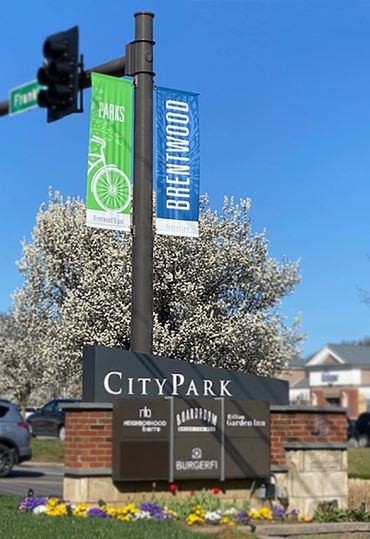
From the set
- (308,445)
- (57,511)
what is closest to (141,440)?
(57,511)

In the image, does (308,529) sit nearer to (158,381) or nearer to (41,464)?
(158,381)

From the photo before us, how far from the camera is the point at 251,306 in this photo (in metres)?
35.7

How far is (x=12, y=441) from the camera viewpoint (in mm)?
23719

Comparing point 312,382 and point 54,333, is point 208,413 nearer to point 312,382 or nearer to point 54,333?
point 54,333

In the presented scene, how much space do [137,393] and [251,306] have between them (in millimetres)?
22362

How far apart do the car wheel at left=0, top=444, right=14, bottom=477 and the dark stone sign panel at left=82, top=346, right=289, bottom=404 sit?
11.0 meters

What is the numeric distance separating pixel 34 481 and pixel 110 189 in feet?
37.6

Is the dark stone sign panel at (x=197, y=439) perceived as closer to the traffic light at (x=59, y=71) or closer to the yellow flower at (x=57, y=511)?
the yellow flower at (x=57, y=511)

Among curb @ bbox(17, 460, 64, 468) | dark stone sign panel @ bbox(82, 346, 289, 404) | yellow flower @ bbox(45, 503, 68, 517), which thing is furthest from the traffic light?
curb @ bbox(17, 460, 64, 468)

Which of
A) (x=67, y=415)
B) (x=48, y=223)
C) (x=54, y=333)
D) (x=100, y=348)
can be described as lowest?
(x=67, y=415)

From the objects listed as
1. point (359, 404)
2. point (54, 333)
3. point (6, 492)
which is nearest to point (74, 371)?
point (54, 333)

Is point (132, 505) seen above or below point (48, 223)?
below

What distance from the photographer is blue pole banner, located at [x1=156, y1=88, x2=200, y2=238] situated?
14.9 metres

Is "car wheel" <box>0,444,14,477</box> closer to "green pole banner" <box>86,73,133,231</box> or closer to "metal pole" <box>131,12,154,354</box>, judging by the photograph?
"metal pole" <box>131,12,154,354</box>
